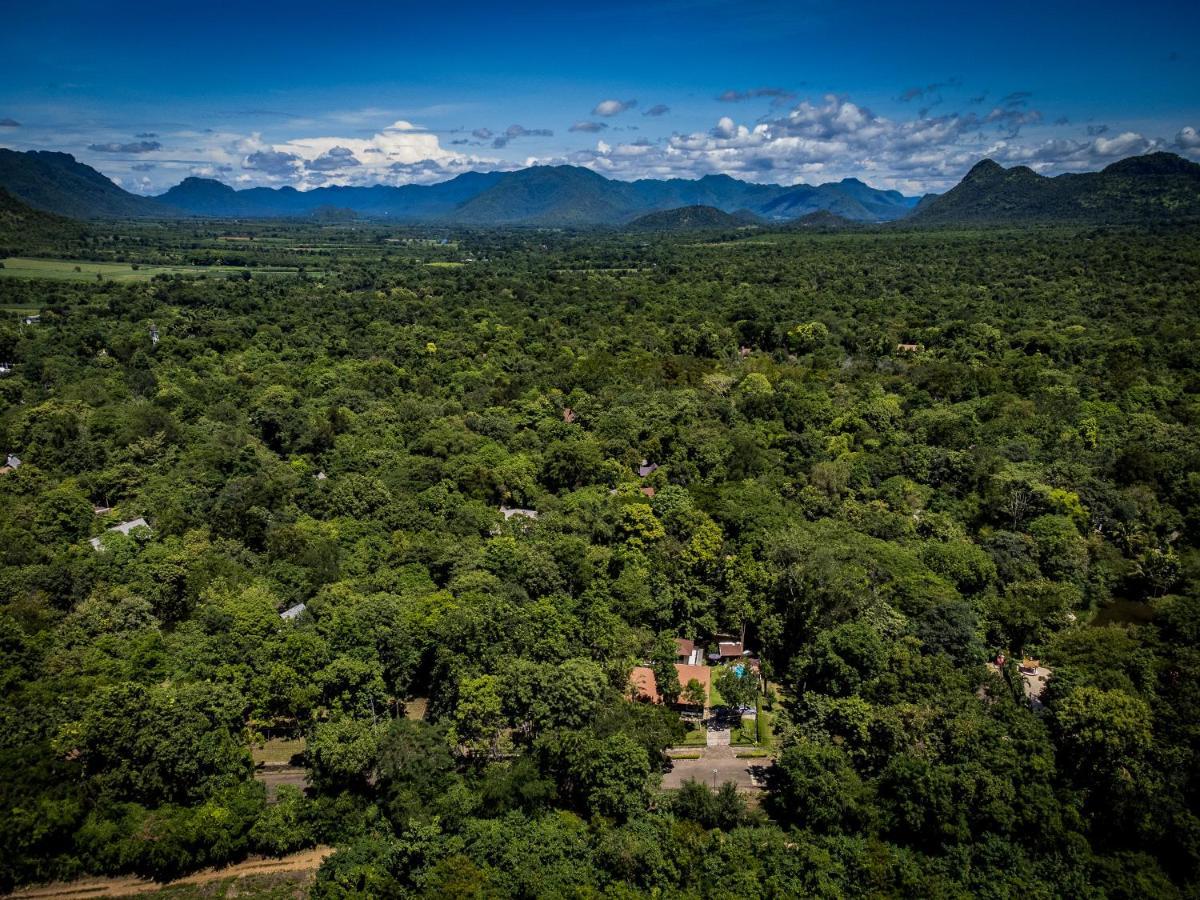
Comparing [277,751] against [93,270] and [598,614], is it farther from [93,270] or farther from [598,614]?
[93,270]

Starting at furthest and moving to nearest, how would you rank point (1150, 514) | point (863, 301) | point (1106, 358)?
point (863, 301), point (1106, 358), point (1150, 514)

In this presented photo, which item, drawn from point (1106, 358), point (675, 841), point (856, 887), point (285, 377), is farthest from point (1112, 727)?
point (285, 377)

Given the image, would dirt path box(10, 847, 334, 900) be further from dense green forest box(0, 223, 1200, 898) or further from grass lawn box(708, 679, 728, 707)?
grass lawn box(708, 679, 728, 707)

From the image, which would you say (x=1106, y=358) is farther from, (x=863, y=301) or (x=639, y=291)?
(x=639, y=291)

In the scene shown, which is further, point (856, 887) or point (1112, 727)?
point (1112, 727)

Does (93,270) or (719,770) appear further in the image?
(93,270)

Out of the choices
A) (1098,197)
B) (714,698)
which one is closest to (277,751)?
(714,698)

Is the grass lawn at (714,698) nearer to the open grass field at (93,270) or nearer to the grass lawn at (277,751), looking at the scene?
the grass lawn at (277,751)

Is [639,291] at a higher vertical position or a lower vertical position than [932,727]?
higher

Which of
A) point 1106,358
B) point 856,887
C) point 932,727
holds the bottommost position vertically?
point 856,887
